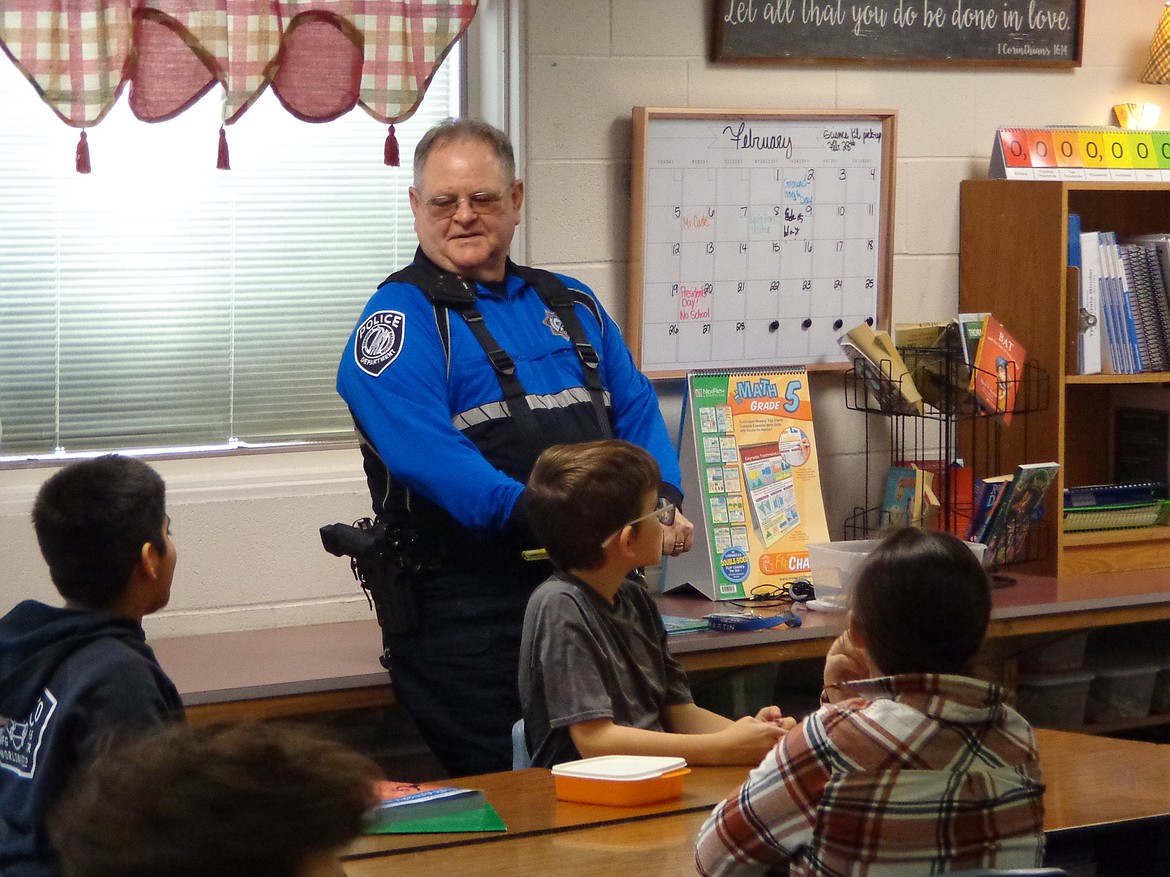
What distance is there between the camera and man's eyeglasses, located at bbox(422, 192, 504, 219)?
2.51 metres

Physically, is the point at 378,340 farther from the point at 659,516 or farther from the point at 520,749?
the point at 520,749

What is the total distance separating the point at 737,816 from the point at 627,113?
6.73 feet

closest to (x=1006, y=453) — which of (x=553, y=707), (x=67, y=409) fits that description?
(x=553, y=707)

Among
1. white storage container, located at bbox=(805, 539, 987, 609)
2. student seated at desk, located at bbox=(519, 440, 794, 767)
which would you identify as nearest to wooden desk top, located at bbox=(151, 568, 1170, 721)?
white storage container, located at bbox=(805, 539, 987, 609)

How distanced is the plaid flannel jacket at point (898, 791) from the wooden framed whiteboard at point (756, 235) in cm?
185

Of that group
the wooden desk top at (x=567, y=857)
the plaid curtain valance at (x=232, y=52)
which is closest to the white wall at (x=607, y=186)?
the plaid curtain valance at (x=232, y=52)

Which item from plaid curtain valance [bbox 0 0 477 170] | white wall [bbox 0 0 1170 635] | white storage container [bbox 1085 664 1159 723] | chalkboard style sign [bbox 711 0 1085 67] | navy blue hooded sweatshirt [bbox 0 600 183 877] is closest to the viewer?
navy blue hooded sweatshirt [bbox 0 600 183 877]

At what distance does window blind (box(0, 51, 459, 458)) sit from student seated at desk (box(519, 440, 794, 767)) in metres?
1.12

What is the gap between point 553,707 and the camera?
78.3 inches

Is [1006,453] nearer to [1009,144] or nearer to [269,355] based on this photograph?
[1009,144]

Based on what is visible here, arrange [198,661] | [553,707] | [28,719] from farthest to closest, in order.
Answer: [198,661] < [553,707] < [28,719]

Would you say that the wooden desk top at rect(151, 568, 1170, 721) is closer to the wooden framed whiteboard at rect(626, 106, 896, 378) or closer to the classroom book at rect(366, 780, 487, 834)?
the wooden framed whiteboard at rect(626, 106, 896, 378)

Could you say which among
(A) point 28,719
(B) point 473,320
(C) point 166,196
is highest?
(C) point 166,196

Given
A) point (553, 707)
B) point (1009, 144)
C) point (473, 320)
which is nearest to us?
point (553, 707)
